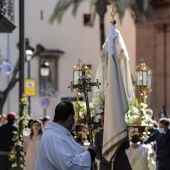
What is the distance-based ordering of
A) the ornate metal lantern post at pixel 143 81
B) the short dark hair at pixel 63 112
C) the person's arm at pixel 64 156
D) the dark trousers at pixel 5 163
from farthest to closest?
the dark trousers at pixel 5 163, the ornate metal lantern post at pixel 143 81, the short dark hair at pixel 63 112, the person's arm at pixel 64 156

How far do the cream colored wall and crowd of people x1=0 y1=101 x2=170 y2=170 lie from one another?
27.8 metres

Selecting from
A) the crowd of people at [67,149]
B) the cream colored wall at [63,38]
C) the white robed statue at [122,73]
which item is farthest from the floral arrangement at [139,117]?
the cream colored wall at [63,38]

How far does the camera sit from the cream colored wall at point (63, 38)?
48.9m

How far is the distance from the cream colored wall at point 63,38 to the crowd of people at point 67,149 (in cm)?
2778

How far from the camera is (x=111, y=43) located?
13914mm

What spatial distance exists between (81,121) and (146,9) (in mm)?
24003

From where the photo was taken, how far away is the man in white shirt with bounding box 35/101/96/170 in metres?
7.68

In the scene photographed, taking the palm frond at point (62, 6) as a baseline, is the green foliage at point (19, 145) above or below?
below

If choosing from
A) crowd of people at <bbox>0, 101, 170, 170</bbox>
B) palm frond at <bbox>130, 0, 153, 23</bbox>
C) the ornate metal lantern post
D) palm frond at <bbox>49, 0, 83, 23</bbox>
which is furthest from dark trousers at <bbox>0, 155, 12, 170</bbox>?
palm frond at <bbox>49, 0, 83, 23</bbox>

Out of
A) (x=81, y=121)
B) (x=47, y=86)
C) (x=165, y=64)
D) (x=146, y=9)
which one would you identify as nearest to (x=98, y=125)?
(x=81, y=121)

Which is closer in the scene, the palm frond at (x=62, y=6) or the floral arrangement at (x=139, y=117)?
the floral arrangement at (x=139, y=117)

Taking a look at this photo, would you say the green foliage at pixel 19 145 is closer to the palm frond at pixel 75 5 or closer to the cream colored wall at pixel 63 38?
the palm frond at pixel 75 5

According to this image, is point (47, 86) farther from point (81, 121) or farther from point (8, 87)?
point (81, 121)

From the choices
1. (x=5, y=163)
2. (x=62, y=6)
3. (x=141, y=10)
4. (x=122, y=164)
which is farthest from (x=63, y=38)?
(x=122, y=164)
